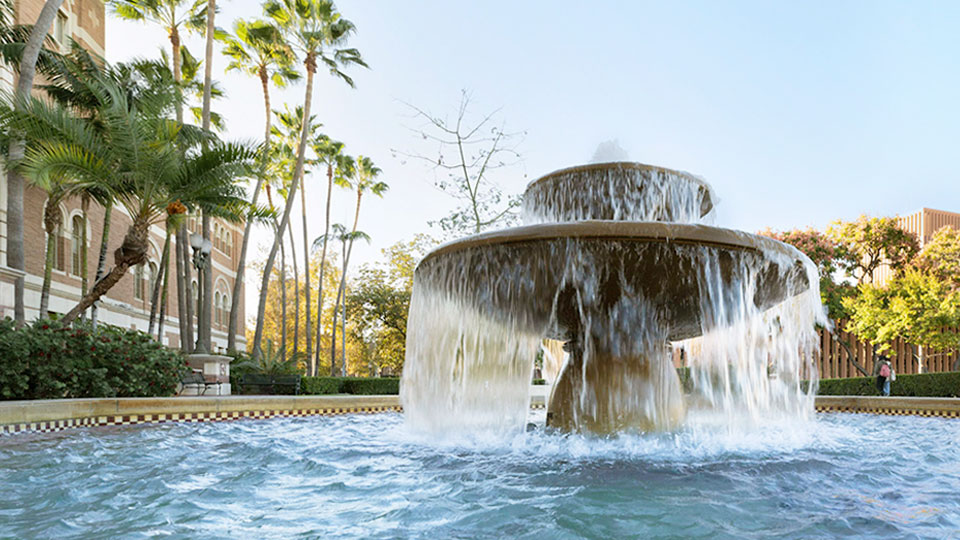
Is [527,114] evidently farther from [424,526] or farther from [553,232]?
[424,526]

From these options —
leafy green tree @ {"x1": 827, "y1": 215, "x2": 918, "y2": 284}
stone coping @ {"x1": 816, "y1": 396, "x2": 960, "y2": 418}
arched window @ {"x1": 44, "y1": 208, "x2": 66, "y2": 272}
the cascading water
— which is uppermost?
leafy green tree @ {"x1": 827, "y1": 215, "x2": 918, "y2": 284}

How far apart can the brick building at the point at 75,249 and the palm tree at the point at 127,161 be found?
1941mm

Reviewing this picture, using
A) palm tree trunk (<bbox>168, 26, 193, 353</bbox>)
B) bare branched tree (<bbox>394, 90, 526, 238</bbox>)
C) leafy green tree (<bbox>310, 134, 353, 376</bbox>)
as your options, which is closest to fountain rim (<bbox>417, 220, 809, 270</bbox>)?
bare branched tree (<bbox>394, 90, 526, 238</bbox>)

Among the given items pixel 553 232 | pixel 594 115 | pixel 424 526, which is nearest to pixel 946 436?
pixel 553 232

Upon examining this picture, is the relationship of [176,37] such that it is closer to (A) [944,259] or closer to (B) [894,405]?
(B) [894,405]

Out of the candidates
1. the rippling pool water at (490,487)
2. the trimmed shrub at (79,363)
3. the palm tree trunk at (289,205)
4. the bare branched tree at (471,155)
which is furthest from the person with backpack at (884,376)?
the palm tree trunk at (289,205)

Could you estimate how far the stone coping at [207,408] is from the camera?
7.14 metres

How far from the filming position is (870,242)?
28312 millimetres

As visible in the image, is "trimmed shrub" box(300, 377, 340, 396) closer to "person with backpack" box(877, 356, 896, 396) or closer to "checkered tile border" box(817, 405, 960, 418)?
"checkered tile border" box(817, 405, 960, 418)

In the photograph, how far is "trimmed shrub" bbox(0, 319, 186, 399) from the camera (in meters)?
8.81

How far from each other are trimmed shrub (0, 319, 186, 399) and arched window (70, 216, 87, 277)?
412 inches

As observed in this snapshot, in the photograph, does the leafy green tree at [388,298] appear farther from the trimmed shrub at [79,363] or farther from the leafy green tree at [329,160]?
the trimmed shrub at [79,363]

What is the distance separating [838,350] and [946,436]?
3001 cm

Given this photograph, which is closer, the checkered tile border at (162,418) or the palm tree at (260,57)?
the checkered tile border at (162,418)
